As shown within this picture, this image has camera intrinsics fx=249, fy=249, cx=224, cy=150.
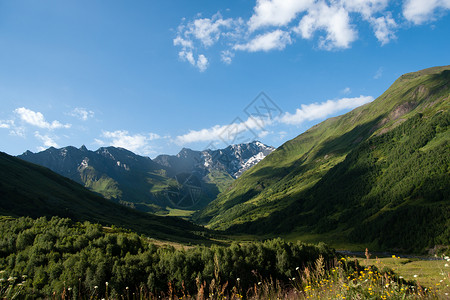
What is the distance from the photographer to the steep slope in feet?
448

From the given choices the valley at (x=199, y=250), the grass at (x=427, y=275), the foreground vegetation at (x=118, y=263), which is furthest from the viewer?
the foreground vegetation at (x=118, y=263)

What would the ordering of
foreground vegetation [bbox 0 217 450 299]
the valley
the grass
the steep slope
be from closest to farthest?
the grass < the valley < foreground vegetation [bbox 0 217 450 299] < the steep slope

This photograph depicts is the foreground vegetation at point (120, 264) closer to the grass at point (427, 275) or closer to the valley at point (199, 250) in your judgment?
the valley at point (199, 250)

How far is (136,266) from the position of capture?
44.3 metres

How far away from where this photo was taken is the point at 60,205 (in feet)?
490

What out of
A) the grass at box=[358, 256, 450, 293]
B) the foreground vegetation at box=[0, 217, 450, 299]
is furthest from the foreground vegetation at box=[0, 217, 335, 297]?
the grass at box=[358, 256, 450, 293]

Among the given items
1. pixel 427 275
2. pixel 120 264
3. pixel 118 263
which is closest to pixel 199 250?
pixel 120 264

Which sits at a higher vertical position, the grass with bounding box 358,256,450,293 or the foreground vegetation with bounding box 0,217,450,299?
the grass with bounding box 358,256,450,293

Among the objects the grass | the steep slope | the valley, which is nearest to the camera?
the grass

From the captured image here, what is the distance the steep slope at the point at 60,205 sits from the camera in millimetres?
136500

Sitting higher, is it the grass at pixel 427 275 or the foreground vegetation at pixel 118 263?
the grass at pixel 427 275

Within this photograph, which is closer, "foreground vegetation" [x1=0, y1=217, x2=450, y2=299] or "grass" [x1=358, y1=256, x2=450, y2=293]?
"grass" [x1=358, y1=256, x2=450, y2=293]

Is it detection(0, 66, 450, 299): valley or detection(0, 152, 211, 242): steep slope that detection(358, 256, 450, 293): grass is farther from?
detection(0, 152, 211, 242): steep slope

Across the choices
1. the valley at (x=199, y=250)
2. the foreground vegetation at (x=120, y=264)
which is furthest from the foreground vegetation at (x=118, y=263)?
the valley at (x=199, y=250)
